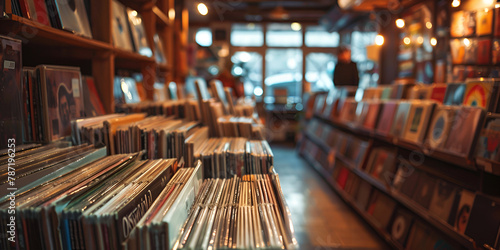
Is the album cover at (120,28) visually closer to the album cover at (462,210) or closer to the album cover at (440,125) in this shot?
the album cover at (440,125)

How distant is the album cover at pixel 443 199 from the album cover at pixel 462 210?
36 millimetres

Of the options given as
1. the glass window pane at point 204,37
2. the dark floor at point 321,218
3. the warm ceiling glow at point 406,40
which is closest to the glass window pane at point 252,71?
the glass window pane at point 204,37

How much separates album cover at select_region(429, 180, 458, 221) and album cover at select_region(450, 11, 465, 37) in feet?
4.24

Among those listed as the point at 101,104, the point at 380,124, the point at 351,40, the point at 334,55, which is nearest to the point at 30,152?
the point at 101,104

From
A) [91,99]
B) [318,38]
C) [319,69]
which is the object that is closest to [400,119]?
[91,99]

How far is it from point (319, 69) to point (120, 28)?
656 cm

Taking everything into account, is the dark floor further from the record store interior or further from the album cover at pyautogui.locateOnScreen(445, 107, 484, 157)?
the album cover at pyautogui.locateOnScreen(445, 107, 484, 157)

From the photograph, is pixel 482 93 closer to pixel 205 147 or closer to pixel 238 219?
pixel 205 147

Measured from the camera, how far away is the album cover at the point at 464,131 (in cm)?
171

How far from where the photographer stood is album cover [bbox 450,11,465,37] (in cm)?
255

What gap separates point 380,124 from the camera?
2.95 m

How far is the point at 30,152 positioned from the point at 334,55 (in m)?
7.47

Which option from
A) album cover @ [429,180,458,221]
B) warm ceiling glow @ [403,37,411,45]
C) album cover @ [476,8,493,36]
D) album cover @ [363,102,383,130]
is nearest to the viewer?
album cover @ [429,180,458,221]

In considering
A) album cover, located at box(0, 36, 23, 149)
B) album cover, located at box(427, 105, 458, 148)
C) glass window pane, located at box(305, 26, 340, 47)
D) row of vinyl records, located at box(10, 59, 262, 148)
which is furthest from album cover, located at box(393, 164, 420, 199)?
glass window pane, located at box(305, 26, 340, 47)
